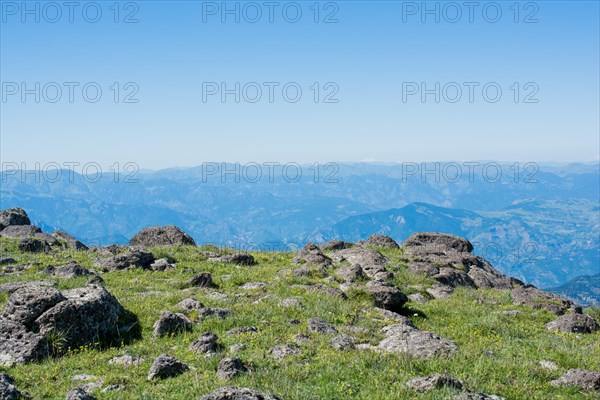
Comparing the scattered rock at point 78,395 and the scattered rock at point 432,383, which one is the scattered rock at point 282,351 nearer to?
the scattered rock at point 432,383

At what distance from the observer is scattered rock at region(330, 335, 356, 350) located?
13094mm

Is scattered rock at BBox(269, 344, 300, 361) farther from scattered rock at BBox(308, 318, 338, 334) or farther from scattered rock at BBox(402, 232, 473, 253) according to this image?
scattered rock at BBox(402, 232, 473, 253)

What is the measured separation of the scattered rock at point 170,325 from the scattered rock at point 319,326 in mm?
3847

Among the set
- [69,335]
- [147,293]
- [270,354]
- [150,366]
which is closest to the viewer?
[150,366]

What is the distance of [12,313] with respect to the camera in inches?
543

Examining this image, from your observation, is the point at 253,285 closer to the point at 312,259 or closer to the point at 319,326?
the point at 312,259

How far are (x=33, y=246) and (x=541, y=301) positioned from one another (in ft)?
104

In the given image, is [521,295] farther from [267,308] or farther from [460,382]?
[460,382]

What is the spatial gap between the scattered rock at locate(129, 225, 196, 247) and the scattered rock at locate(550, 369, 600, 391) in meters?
32.4

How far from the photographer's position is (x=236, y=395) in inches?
339

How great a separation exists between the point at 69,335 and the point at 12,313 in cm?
182

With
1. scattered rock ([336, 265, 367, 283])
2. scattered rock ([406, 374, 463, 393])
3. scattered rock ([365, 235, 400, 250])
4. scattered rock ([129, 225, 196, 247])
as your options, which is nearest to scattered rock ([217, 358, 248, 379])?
scattered rock ([406, 374, 463, 393])

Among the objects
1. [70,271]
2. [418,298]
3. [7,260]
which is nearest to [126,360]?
[70,271]

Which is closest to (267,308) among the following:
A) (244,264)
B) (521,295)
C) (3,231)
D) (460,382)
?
(460,382)
